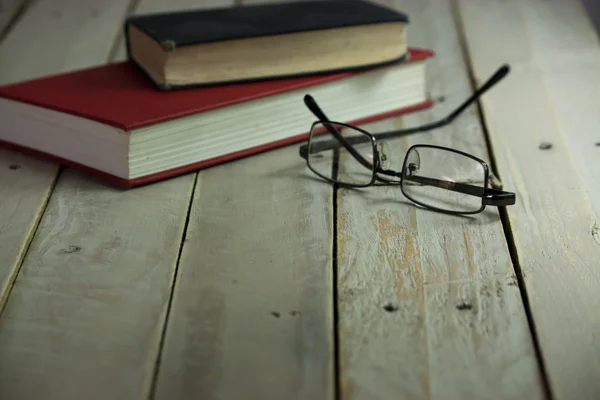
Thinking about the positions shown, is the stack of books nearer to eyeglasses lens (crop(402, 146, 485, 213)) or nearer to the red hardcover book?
the red hardcover book

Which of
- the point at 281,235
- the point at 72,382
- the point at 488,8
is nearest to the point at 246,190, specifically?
the point at 281,235

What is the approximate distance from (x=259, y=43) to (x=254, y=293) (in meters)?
0.42

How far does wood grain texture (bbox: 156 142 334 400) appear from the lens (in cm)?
66

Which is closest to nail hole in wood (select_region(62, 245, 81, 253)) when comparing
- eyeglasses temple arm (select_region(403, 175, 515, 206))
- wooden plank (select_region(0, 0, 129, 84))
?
eyeglasses temple arm (select_region(403, 175, 515, 206))

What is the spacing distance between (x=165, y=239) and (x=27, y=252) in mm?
131

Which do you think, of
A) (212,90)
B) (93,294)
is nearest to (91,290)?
(93,294)

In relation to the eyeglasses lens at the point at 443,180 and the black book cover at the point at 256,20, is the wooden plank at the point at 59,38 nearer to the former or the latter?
the black book cover at the point at 256,20

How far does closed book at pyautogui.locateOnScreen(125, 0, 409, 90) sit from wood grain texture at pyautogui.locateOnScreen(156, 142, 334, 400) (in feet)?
0.44

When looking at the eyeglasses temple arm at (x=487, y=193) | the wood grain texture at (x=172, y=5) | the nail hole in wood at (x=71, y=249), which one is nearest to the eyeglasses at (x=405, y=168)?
the eyeglasses temple arm at (x=487, y=193)

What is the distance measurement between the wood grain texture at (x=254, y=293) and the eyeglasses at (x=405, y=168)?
39 mm

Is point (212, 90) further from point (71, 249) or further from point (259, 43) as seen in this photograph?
point (71, 249)

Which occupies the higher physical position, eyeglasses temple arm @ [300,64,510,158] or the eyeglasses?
eyeglasses temple arm @ [300,64,510,158]

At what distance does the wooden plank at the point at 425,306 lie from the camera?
65cm

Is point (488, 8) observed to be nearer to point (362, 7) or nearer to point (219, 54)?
point (362, 7)
